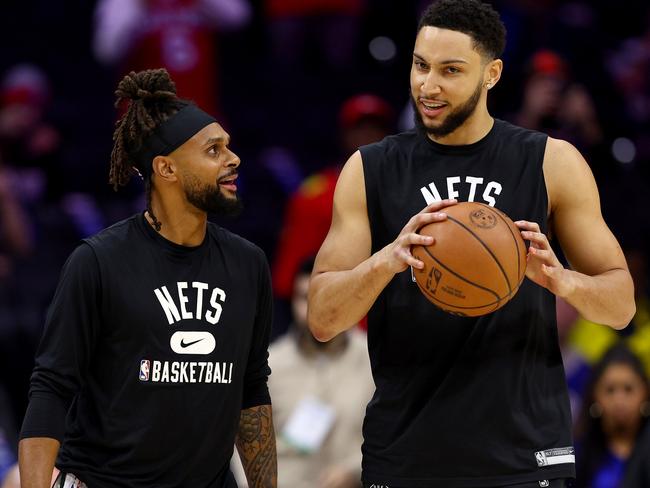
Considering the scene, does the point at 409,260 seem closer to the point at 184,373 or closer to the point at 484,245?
the point at 484,245

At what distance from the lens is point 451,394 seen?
14.9 feet

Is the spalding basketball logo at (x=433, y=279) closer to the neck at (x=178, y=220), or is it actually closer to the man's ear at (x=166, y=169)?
the neck at (x=178, y=220)

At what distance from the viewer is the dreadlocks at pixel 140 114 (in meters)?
4.82

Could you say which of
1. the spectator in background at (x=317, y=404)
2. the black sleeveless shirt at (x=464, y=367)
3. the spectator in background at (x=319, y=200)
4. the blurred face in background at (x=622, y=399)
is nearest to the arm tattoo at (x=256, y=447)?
the black sleeveless shirt at (x=464, y=367)

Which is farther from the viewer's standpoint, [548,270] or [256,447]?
[256,447]

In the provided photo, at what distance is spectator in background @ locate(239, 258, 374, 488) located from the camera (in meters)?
6.74

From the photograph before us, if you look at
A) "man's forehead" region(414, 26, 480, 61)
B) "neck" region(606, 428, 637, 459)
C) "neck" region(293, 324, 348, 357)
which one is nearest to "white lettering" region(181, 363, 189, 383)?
"man's forehead" region(414, 26, 480, 61)

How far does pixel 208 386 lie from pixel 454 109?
1.20m

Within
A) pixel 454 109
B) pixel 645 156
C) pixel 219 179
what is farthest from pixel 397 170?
pixel 645 156

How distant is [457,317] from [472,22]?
3.17 feet

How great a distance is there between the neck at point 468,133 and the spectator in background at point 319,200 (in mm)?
3126

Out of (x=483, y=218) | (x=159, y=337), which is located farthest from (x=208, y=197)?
(x=483, y=218)

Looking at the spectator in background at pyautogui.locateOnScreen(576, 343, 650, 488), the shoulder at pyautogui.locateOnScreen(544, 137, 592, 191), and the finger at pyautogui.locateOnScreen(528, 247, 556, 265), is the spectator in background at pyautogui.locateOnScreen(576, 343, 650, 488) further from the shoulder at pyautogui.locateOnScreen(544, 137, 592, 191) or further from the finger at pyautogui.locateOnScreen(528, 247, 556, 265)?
the finger at pyautogui.locateOnScreen(528, 247, 556, 265)

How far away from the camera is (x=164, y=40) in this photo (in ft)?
31.3
